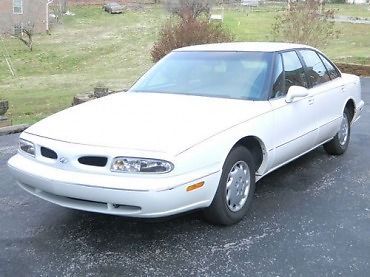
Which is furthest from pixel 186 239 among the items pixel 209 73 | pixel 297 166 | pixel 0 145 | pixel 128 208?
pixel 0 145

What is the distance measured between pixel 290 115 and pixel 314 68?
110 centimetres

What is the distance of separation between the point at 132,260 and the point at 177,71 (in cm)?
225

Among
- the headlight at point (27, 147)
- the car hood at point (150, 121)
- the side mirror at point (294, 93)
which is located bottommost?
Result: the headlight at point (27, 147)

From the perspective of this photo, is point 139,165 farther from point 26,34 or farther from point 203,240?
point 26,34

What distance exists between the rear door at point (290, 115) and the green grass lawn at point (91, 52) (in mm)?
8558

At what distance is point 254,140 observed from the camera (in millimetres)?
4309

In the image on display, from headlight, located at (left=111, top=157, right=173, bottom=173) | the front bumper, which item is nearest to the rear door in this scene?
the front bumper

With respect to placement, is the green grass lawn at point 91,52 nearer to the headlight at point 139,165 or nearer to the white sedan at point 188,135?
the white sedan at point 188,135

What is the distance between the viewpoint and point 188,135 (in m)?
3.63

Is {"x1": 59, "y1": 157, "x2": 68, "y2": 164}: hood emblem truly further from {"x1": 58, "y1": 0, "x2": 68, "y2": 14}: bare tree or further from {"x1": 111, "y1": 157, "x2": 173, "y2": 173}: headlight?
{"x1": 58, "y1": 0, "x2": 68, "y2": 14}: bare tree

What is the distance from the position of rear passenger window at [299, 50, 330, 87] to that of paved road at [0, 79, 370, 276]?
3.88ft

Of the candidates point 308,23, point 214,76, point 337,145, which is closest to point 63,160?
point 214,76

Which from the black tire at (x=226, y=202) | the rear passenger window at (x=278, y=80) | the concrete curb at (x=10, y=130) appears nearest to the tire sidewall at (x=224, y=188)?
the black tire at (x=226, y=202)

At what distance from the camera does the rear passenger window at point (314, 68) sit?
17.8 ft
